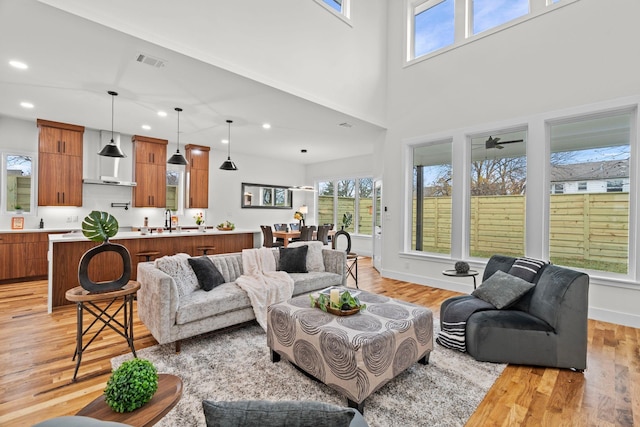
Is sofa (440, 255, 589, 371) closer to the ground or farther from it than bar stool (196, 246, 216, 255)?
closer to the ground

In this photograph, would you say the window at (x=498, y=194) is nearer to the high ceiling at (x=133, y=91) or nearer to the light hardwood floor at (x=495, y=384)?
the light hardwood floor at (x=495, y=384)

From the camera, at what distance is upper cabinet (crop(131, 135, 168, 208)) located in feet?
21.5

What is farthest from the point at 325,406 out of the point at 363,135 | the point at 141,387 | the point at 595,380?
the point at 363,135

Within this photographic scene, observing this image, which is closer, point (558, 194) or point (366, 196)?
point (558, 194)

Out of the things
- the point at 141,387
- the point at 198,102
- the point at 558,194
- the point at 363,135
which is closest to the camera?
the point at 141,387

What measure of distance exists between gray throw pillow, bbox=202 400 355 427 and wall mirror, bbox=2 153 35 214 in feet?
24.1

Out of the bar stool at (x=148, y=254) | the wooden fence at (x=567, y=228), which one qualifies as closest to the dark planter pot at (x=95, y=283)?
the bar stool at (x=148, y=254)

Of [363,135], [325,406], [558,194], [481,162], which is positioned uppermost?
[363,135]

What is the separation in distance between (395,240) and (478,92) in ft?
9.30

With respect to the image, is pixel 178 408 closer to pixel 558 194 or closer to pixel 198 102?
pixel 198 102

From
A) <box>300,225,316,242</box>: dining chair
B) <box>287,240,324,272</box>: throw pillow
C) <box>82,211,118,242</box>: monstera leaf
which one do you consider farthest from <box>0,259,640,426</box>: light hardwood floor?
<box>300,225,316,242</box>: dining chair

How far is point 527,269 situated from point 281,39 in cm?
403

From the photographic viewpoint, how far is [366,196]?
8750 mm

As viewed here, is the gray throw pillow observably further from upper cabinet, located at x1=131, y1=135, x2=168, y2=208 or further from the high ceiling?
Answer: upper cabinet, located at x1=131, y1=135, x2=168, y2=208
